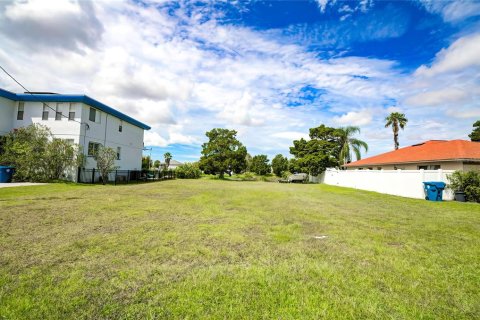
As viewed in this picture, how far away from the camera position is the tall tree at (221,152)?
145 feet

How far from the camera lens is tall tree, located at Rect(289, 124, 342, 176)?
119 feet

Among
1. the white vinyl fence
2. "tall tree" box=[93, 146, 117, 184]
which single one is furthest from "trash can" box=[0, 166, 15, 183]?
the white vinyl fence

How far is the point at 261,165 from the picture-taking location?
68.8 metres

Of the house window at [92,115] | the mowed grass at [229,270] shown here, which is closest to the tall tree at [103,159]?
the house window at [92,115]

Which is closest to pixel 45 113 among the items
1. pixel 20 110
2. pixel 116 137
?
pixel 20 110

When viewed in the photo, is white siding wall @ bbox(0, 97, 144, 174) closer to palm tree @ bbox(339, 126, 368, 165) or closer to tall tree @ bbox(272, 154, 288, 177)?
palm tree @ bbox(339, 126, 368, 165)

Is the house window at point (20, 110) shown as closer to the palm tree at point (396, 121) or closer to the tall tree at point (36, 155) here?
the tall tree at point (36, 155)

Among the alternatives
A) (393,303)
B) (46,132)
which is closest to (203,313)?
(393,303)

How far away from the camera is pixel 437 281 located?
3.49m

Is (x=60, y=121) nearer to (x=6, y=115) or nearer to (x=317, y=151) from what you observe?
(x=6, y=115)

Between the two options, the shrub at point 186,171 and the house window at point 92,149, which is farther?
the shrub at point 186,171

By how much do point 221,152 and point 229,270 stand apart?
41437 millimetres

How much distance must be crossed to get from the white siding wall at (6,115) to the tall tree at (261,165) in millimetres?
55503

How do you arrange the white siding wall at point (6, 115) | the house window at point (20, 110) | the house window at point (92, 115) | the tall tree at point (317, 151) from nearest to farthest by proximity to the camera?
the white siding wall at point (6, 115) → the house window at point (20, 110) → the house window at point (92, 115) → the tall tree at point (317, 151)
